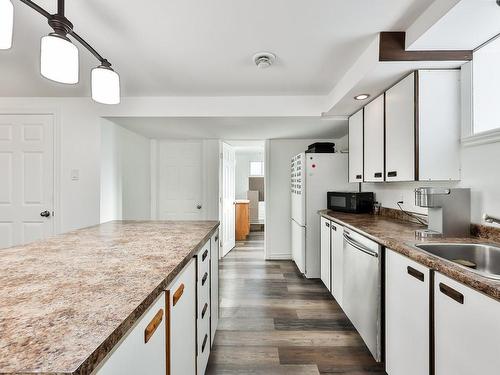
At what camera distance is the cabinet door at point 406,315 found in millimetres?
1250

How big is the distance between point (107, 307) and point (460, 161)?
2194 millimetres

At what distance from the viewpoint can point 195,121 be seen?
316 cm

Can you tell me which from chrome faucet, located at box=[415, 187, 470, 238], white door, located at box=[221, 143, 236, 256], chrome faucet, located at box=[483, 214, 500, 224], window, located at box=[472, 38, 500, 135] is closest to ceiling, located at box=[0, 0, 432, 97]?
window, located at box=[472, 38, 500, 135]

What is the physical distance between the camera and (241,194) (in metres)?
7.56

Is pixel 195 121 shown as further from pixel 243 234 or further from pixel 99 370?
pixel 243 234

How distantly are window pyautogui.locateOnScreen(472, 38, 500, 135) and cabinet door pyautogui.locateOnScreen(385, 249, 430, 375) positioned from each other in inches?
38.7

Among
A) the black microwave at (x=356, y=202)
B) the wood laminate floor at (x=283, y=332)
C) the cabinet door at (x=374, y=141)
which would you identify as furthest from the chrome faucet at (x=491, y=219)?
the black microwave at (x=356, y=202)

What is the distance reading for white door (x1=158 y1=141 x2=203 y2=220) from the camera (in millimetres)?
4461

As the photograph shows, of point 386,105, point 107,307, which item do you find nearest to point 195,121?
point 386,105

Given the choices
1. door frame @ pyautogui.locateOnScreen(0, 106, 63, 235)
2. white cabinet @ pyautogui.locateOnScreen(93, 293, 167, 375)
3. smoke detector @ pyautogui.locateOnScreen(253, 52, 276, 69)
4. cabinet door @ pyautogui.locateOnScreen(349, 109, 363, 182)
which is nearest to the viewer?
white cabinet @ pyautogui.locateOnScreen(93, 293, 167, 375)

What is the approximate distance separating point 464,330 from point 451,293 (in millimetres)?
135

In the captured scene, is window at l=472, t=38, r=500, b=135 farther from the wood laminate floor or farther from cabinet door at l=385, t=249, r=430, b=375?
the wood laminate floor

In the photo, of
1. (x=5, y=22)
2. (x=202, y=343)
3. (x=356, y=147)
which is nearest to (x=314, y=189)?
(x=356, y=147)

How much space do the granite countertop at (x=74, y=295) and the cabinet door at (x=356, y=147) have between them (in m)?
2.00
